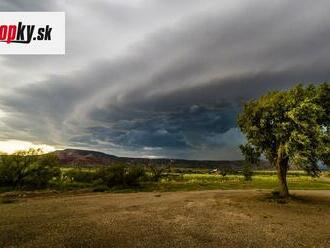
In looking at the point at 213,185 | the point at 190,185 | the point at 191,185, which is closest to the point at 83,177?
the point at 190,185

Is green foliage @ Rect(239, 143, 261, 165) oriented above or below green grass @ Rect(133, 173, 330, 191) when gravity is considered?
above

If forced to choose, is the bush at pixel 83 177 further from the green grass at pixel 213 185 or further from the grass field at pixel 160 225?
the grass field at pixel 160 225

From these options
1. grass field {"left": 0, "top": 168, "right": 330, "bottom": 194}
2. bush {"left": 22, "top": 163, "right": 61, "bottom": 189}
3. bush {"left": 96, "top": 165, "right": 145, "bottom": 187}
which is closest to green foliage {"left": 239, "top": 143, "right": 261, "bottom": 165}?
grass field {"left": 0, "top": 168, "right": 330, "bottom": 194}

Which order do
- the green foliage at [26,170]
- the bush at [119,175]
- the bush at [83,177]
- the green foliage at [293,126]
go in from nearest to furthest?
the green foliage at [293,126], the green foliage at [26,170], the bush at [119,175], the bush at [83,177]

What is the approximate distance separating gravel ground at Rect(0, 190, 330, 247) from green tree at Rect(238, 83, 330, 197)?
616cm

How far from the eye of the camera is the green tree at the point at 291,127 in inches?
1273

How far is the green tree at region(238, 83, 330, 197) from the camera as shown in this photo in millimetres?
32344

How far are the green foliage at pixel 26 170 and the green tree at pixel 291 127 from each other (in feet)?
95.4

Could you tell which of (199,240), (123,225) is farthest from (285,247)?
(123,225)

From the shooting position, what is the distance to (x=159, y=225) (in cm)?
1995

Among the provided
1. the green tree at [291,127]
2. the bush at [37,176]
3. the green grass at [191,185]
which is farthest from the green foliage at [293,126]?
the bush at [37,176]

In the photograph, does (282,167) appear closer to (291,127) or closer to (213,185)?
(291,127)

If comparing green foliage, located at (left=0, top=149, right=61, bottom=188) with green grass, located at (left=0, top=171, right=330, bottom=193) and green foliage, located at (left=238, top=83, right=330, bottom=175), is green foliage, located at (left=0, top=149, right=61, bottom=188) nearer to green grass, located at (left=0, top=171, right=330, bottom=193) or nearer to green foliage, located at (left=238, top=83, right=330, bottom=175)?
green grass, located at (left=0, top=171, right=330, bottom=193)

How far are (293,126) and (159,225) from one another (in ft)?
70.1
